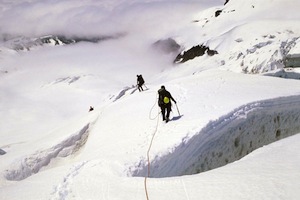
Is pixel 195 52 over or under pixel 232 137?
under

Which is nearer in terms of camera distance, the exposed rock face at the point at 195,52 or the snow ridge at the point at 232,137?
the snow ridge at the point at 232,137

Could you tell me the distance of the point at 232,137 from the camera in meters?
13.8

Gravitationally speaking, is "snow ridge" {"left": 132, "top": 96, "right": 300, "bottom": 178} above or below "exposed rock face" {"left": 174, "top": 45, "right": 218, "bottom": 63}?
above

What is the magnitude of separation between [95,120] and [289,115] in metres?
12.6

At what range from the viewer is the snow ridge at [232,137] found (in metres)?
11.4

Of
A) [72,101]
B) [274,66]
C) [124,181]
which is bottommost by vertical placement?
[72,101]

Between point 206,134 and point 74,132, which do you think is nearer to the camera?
point 206,134

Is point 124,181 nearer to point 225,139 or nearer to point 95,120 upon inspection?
point 225,139

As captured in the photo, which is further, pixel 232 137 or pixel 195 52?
pixel 195 52

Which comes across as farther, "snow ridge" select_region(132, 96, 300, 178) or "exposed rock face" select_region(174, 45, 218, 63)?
"exposed rock face" select_region(174, 45, 218, 63)

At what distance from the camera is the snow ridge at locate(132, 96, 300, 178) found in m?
11.4

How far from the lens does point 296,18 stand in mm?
87250

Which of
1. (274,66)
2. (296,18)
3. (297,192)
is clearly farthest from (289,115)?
(296,18)

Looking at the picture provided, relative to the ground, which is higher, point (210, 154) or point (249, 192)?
point (249, 192)
